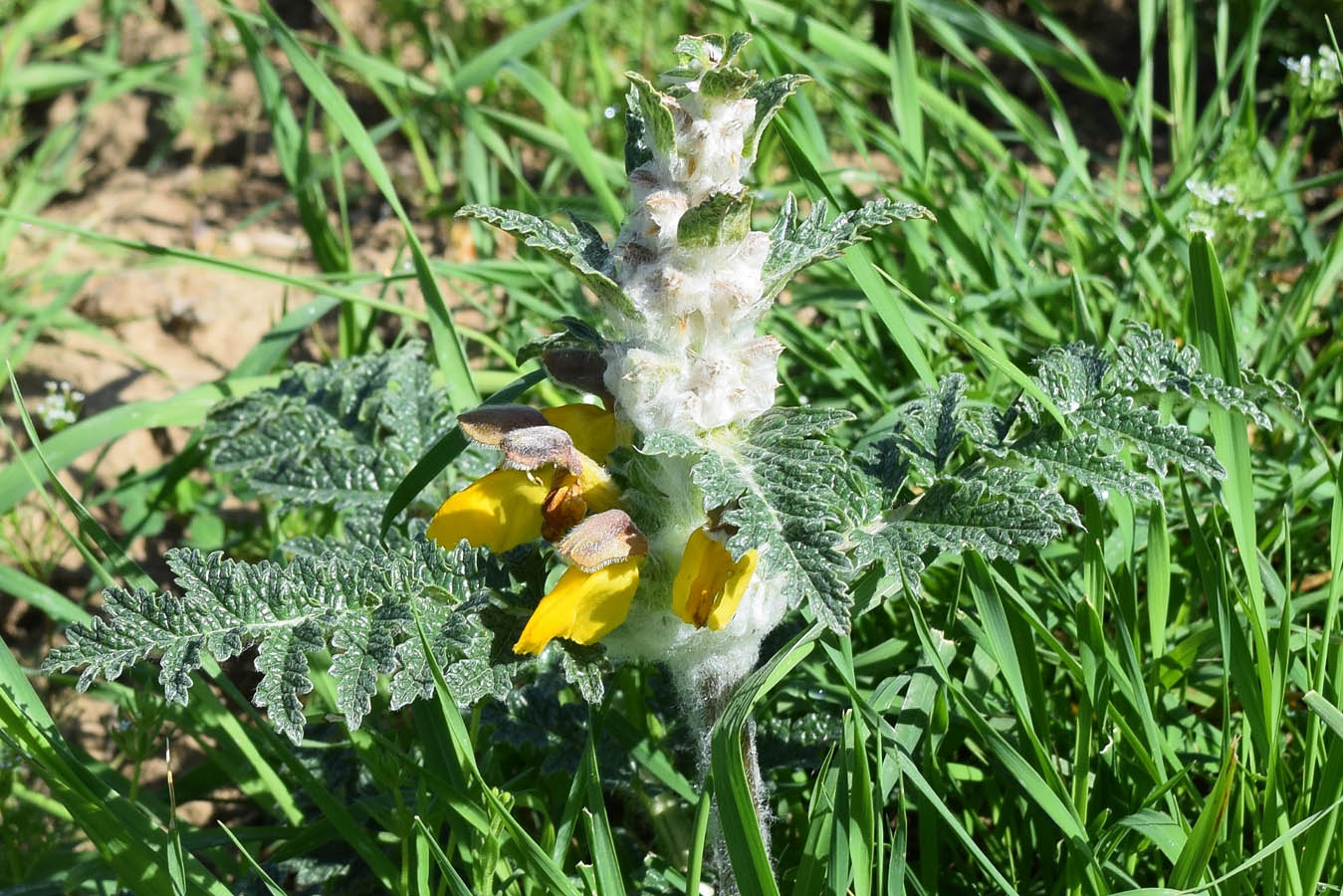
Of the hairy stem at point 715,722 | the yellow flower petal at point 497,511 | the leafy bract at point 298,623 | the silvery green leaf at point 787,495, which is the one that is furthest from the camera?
the hairy stem at point 715,722

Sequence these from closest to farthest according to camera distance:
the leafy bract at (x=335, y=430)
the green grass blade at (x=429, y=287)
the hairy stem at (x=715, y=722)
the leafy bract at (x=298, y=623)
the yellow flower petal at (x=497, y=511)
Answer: the leafy bract at (x=298, y=623)
the yellow flower petal at (x=497, y=511)
the hairy stem at (x=715, y=722)
the leafy bract at (x=335, y=430)
the green grass blade at (x=429, y=287)

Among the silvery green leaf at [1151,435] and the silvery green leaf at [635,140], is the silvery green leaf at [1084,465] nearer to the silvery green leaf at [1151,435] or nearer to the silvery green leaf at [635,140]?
the silvery green leaf at [1151,435]

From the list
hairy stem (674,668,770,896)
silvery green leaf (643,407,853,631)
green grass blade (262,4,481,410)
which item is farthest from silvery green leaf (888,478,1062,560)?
green grass blade (262,4,481,410)

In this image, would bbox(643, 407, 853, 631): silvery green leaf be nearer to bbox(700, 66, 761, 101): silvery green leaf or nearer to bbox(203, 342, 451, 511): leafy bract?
bbox(700, 66, 761, 101): silvery green leaf

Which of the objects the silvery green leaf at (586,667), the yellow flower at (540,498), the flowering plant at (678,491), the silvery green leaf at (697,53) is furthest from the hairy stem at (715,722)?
the silvery green leaf at (697,53)

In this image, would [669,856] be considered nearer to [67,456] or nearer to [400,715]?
[400,715]
